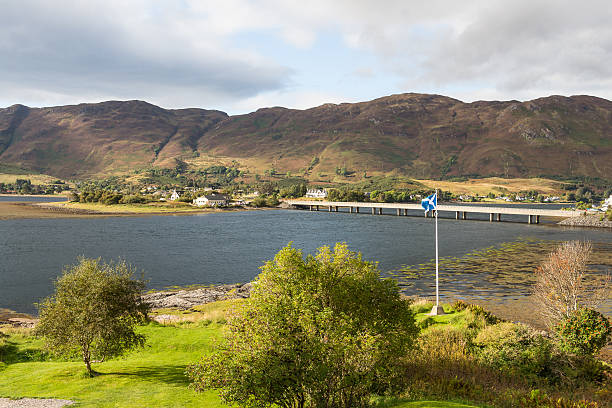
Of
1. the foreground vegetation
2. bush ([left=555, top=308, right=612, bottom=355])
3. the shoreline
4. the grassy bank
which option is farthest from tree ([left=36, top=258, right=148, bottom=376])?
the shoreline

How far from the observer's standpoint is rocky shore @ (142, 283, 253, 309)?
47.3 metres

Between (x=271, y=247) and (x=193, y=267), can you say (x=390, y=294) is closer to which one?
(x=193, y=267)

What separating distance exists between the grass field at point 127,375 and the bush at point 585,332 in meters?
14.3

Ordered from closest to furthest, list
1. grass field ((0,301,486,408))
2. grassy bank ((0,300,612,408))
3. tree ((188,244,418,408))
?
tree ((188,244,418,408)) < grassy bank ((0,300,612,408)) < grass field ((0,301,486,408))

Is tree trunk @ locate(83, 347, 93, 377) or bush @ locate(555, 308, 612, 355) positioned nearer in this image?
tree trunk @ locate(83, 347, 93, 377)

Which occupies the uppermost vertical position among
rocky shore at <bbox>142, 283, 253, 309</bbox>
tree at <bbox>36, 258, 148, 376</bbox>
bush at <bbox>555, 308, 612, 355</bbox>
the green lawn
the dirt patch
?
tree at <bbox>36, 258, 148, 376</bbox>

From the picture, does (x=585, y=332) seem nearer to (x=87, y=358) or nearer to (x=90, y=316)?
(x=90, y=316)

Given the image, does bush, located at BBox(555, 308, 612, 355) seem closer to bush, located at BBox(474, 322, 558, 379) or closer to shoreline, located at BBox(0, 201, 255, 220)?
bush, located at BBox(474, 322, 558, 379)

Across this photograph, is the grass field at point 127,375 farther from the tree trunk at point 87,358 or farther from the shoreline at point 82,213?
the shoreline at point 82,213

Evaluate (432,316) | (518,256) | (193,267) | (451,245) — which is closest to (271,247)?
(193,267)

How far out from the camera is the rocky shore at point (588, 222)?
125 meters

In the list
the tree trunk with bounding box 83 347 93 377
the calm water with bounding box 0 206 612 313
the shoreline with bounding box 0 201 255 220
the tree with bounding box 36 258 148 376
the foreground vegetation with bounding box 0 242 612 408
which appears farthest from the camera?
the shoreline with bounding box 0 201 255 220

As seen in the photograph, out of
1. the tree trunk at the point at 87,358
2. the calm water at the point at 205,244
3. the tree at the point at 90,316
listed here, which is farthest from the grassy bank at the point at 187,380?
the calm water at the point at 205,244

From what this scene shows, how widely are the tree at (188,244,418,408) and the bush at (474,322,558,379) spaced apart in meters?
8.26
